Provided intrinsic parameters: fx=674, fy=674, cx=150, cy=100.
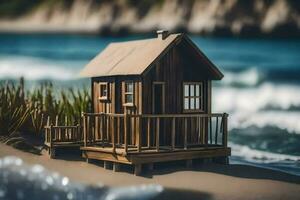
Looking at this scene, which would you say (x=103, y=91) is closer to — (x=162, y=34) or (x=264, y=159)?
(x=162, y=34)

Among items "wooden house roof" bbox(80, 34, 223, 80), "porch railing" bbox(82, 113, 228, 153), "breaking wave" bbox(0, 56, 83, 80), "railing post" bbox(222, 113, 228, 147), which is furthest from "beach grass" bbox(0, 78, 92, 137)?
"railing post" bbox(222, 113, 228, 147)

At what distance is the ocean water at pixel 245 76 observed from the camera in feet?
33.6

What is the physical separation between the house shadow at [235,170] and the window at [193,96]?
0.95m

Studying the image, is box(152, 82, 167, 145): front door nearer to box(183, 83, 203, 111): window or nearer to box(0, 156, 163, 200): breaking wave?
box(183, 83, 203, 111): window

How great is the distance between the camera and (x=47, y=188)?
32.6 ft

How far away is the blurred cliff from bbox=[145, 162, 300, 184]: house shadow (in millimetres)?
2084

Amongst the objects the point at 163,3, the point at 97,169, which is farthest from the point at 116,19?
the point at 97,169

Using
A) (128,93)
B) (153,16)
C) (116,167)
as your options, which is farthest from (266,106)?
(116,167)

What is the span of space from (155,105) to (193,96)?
0.69 metres

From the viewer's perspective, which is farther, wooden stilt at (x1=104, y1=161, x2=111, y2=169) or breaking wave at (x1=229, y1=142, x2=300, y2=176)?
wooden stilt at (x1=104, y1=161, x2=111, y2=169)

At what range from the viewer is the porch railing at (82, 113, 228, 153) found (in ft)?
33.5

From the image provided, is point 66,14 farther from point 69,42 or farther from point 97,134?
point 97,134

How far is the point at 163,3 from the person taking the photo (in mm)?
10914

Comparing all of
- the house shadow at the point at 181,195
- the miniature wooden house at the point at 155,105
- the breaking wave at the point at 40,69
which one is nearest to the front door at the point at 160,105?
the miniature wooden house at the point at 155,105
